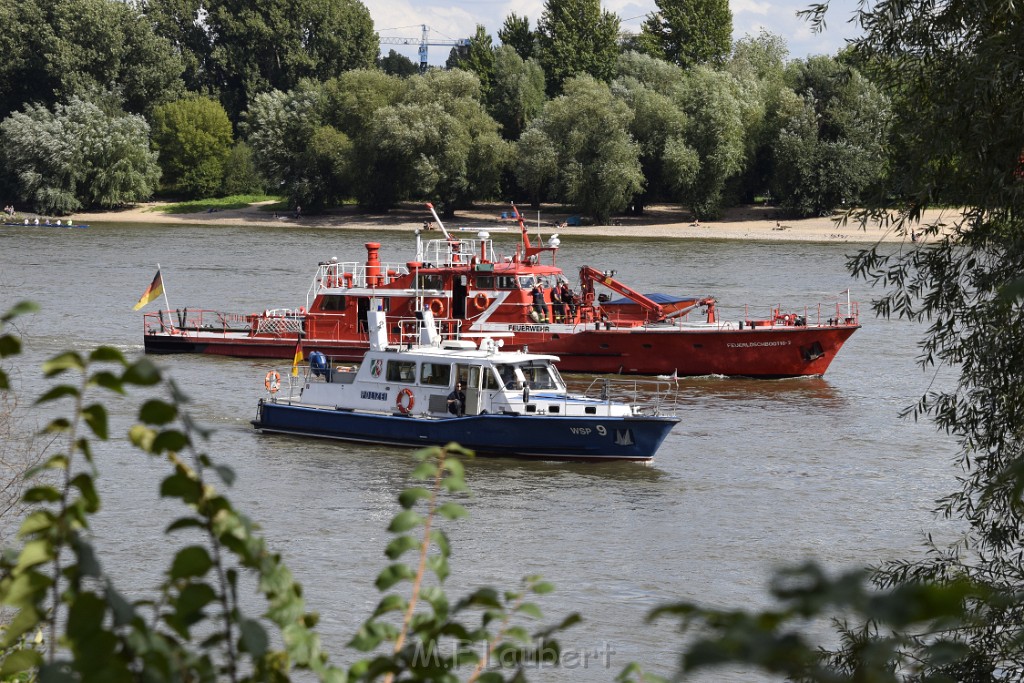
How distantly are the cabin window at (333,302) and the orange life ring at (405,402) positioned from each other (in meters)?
12.9

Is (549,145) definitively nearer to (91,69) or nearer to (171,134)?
(171,134)

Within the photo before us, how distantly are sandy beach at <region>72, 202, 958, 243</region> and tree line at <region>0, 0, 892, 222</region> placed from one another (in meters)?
1.28

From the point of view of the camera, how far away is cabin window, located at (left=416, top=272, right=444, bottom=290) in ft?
131

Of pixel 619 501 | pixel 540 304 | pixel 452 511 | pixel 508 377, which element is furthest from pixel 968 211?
pixel 540 304

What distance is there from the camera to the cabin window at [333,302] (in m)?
41.3

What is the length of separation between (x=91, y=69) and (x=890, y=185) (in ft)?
349

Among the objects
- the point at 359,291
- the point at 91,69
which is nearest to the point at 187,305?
the point at 359,291

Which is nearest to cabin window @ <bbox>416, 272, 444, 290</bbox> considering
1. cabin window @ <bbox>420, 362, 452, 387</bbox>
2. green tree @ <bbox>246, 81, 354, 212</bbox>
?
cabin window @ <bbox>420, 362, 452, 387</bbox>

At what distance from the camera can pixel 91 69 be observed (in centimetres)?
11012

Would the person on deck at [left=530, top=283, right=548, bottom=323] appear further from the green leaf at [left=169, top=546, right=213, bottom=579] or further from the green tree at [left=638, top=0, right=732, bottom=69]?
the green tree at [left=638, top=0, right=732, bottom=69]

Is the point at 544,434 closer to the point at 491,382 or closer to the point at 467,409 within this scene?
the point at 491,382

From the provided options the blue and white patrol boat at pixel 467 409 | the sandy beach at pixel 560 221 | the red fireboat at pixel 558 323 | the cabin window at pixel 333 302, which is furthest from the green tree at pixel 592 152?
the blue and white patrol boat at pixel 467 409

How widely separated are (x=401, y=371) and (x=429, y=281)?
37.6 feet

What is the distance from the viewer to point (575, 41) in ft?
365
